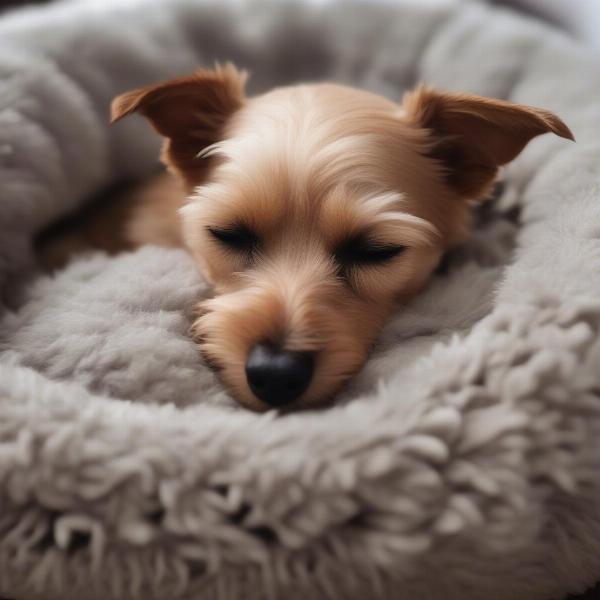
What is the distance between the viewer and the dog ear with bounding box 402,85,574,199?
1.48 metres

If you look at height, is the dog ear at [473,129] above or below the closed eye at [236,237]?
above

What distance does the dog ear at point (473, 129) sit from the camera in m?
1.48

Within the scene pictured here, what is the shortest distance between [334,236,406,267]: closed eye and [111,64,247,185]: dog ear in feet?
1.64

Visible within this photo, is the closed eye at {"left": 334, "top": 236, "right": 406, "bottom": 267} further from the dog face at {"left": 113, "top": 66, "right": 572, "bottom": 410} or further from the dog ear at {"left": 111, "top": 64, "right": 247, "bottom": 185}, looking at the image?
the dog ear at {"left": 111, "top": 64, "right": 247, "bottom": 185}

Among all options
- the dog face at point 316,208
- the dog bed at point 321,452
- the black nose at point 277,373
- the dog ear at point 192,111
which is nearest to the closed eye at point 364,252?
the dog face at point 316,208

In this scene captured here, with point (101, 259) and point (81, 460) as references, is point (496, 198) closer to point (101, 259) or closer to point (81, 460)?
point (101, 259)

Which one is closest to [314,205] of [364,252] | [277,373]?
[364,252]

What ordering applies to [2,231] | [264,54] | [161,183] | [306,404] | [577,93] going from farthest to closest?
[264,54], [161,183], [577,93], [2,231], [306,404]

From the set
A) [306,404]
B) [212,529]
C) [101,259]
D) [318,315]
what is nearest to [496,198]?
[318,315]

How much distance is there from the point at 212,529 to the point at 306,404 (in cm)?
34

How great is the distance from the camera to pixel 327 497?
103cm

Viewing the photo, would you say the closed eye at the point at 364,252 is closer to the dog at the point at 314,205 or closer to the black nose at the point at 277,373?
the dog at the point at 314,205

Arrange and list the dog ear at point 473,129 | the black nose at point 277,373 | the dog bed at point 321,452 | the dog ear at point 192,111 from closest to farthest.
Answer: the dog bed at point 321,452
the black nose at point 277,373
the dog ear at point 473,129
the dog ear at point 192,111

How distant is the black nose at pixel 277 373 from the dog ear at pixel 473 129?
28.0 inches
